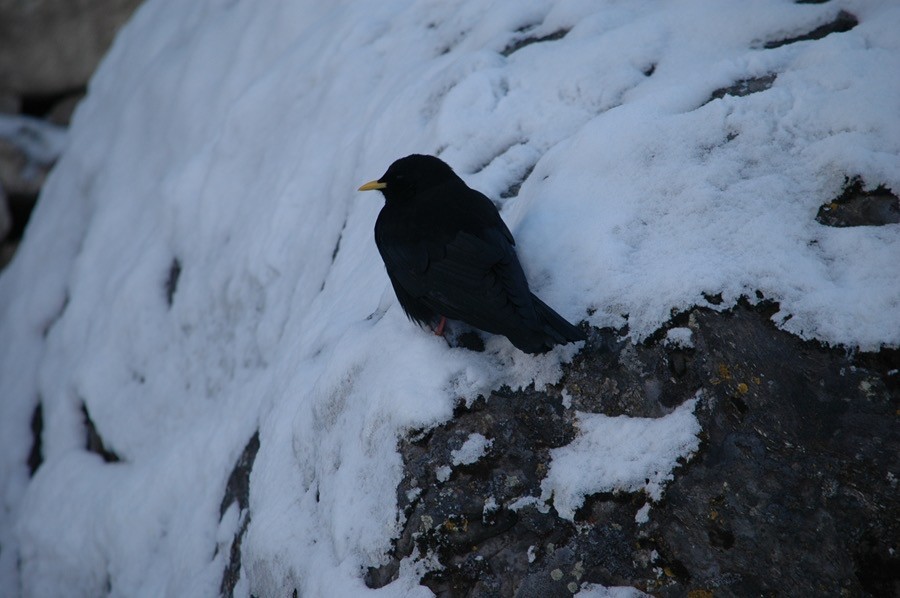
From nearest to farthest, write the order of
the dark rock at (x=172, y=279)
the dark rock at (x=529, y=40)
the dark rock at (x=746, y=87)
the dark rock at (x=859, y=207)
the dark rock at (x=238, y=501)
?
the dark rock at (x=859, y=207)
the dark rock at (x=746, y=87)
the dark rock at (x=238, y=501)
the dark rock at (x=529, y=40)
the dark rock at (x=172, y=279)

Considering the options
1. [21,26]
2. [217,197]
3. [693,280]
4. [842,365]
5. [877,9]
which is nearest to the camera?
[842,365]

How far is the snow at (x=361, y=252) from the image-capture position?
10.2ft

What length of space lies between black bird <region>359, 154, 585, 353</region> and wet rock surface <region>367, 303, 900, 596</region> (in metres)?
0.30

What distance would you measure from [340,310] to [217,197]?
281cm

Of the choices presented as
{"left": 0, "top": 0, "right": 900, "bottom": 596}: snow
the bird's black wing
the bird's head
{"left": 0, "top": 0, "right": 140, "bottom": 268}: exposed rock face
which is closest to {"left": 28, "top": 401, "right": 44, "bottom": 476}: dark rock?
{"left": 0, "top": 0, "right": 900, "bottom": 596}: snow

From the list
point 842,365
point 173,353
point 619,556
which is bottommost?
point 173,353

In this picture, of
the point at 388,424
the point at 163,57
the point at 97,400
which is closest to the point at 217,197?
the point at 97,400

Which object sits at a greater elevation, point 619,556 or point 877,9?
point 877,9

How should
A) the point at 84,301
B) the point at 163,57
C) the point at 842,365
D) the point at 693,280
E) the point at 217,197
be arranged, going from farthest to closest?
1. the point at 163,57
2. the point at 84,301
3. the point at 217,197
4. the point at 693,280
5. the point at 842,365

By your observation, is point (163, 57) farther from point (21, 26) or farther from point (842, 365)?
point (842, 365)

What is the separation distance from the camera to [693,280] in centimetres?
306

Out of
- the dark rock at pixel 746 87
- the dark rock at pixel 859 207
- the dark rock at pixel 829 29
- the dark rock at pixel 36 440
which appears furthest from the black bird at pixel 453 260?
A: the dark rock at pixel 36 440

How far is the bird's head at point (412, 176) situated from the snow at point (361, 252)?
1.29ft

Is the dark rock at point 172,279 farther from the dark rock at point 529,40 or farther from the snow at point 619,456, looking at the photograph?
the snow at point 619,456
